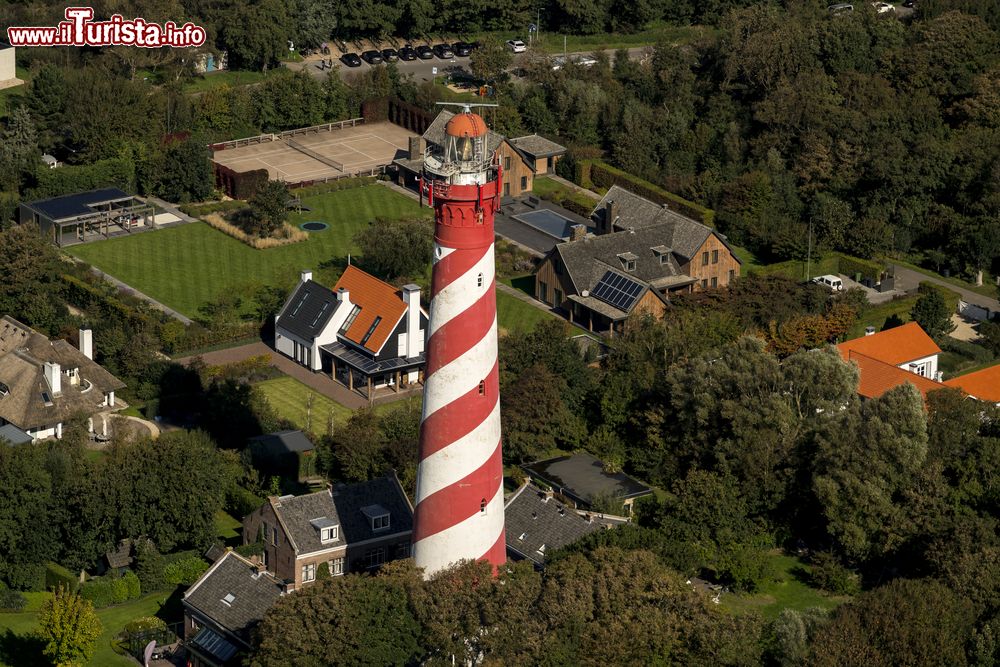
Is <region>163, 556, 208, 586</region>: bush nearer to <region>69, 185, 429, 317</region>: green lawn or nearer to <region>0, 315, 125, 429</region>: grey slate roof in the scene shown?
<region>0, 315, 125, 429</region>: grey slate roof

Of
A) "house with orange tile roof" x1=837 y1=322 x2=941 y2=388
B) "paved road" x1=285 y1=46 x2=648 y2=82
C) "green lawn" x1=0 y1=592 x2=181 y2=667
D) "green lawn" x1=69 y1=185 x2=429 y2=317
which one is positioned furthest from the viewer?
"paved road" x1=285 y1=46 x2=648 y2=82

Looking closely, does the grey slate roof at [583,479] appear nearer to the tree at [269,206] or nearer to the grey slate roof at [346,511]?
the grey slate roof at [346,511]

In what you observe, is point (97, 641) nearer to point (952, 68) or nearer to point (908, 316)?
point (908, 316)

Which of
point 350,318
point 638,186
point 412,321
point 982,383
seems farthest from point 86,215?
point 982,383

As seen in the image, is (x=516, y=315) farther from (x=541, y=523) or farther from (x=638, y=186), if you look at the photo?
(x=541, y=523)

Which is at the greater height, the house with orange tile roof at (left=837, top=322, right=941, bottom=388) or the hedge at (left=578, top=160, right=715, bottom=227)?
the house with orange tile roof at (left=837, top=322, right=941, bottom=388)

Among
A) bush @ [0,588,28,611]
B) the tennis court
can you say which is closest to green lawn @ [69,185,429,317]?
the tennis court

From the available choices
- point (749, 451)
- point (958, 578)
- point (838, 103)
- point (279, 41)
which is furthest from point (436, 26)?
point (958, 578)

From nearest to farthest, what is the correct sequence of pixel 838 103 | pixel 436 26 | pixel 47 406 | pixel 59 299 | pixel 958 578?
pixel 958 578 < pixel 47 406 < pixel 59 299 < pixel 838 103 < pixel 436 26
